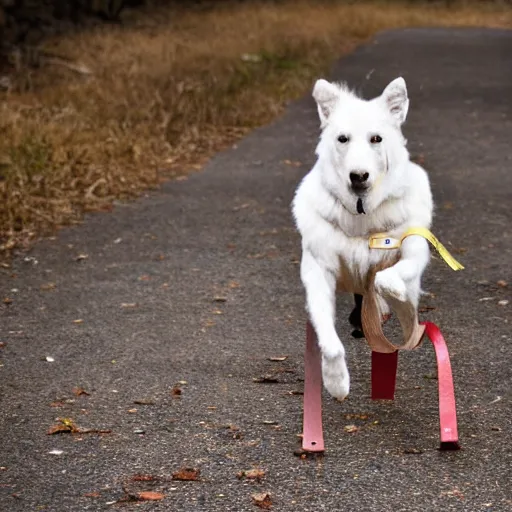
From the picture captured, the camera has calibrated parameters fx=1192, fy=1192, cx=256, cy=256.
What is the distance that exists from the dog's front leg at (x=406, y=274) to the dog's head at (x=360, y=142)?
0.78 feet

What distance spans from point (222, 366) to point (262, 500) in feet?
6.23

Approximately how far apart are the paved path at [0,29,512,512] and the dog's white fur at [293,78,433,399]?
0.49 meters

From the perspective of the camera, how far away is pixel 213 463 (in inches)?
191

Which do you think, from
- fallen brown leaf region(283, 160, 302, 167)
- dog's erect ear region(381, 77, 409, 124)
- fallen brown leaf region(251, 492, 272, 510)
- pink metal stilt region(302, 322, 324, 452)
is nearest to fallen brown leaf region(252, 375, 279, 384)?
pink metal stilt region(302, 322, 324, 452)

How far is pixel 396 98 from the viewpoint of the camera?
16.1ft

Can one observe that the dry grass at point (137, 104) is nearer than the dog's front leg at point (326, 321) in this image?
No

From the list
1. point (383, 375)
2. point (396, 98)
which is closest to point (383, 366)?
point (383, 375)

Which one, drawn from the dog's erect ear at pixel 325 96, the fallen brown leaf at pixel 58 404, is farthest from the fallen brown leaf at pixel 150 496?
the dog's erect ear at pixel 325 96

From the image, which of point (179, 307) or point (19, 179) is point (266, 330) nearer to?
point (179, 307)

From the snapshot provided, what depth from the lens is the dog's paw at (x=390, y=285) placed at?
4.71m

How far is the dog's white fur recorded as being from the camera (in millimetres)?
4777

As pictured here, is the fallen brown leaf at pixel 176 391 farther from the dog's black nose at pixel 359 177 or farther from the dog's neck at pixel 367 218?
the dog's black nose at pixel 359 177

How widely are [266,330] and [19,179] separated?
4744mm

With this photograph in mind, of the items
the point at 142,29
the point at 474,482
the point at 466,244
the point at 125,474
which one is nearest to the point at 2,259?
the point at 466,244
